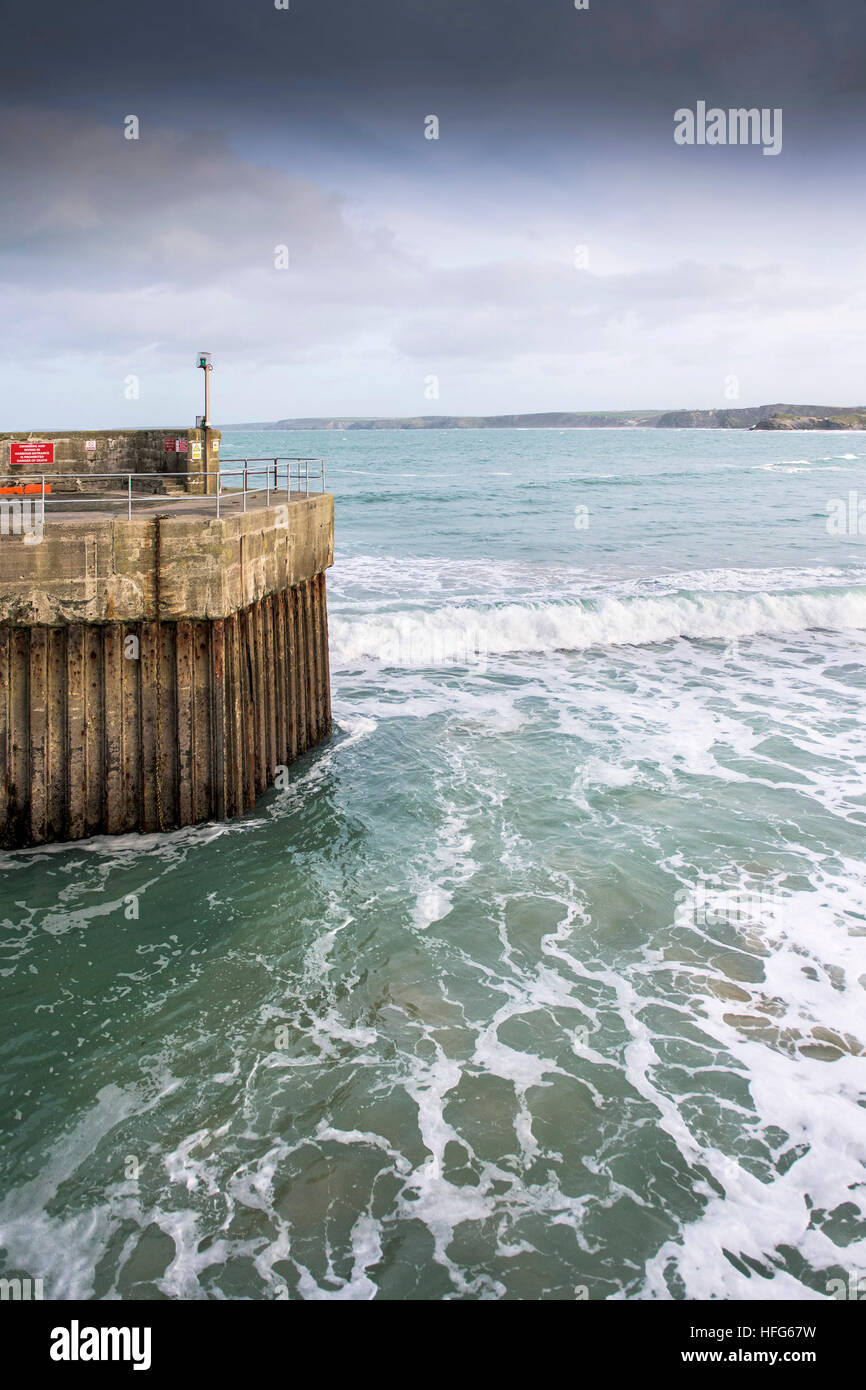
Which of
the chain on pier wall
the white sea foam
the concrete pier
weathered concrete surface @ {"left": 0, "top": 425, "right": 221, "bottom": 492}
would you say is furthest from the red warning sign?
the white sea foam

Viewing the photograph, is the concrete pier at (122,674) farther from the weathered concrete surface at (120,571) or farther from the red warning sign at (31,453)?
the red warning sign at (31,453)

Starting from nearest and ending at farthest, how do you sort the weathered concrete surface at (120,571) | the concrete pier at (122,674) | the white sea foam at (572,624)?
1. the weathered concrete surface at (120,571)
2. the concrete pier at (122,674)
3. the white sea foam at (572,624)

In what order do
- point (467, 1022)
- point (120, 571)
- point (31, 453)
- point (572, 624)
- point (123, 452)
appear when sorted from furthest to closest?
1. point (572, 624)
2. point (123, 452)
3. point (31, 453)
4. point (120, 571)
5. point (467, 1022)

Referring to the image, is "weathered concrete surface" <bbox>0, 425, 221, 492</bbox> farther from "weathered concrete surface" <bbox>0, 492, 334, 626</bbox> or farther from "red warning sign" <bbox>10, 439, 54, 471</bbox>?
"weathered concrete surface" <bbox>0, 492, 334, 626</bbox>

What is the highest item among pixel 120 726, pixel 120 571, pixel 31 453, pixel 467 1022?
pixel 31 453

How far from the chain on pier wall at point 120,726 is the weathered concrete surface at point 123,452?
5.20 metres

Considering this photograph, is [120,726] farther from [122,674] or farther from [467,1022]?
[467,1022]

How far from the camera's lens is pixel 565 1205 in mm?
6570

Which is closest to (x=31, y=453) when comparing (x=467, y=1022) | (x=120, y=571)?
(x=120, y=571)

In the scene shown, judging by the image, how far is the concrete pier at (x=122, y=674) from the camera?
1134 centimetres

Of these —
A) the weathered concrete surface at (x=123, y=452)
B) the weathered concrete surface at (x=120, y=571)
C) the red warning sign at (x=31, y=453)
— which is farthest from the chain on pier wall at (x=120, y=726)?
the red warning sign at (x=31, y=453)

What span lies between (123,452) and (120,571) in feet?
20.0

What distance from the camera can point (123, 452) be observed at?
16.6 m
